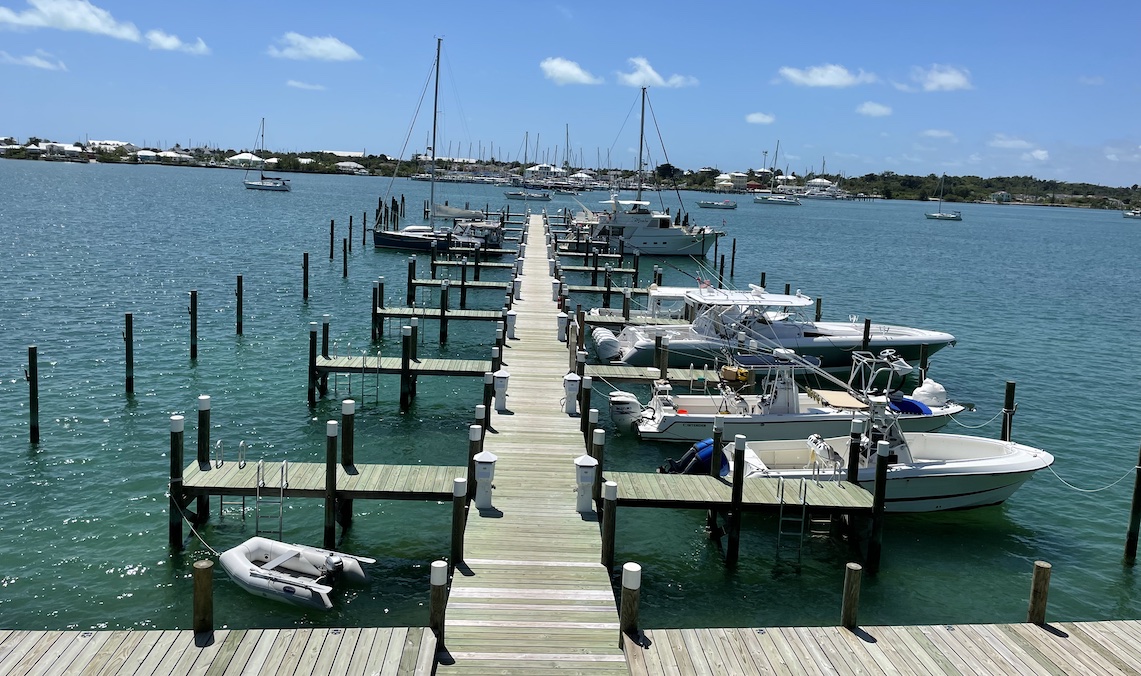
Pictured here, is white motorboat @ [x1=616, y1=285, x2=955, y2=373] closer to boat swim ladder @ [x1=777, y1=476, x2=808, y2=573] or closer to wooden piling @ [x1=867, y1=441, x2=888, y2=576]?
boat swim ladder @ [x1=777, y1=476, x2=808, y2=573]

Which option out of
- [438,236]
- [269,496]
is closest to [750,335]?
[269,496]

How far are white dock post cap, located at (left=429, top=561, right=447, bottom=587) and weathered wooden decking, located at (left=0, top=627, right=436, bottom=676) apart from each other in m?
0.71

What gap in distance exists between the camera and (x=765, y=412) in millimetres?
23031

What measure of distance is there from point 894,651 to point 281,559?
974 cm

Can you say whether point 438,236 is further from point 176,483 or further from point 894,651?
point 894,651

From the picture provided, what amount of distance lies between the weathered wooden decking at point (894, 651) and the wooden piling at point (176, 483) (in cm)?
917

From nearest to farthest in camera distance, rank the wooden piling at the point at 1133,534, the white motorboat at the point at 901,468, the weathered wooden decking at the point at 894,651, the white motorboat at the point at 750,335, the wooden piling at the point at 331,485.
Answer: the weathered wooden decking at the point at 894,651, the wooden piling at the point at 331,485, the wooden piling at the point at 1133,534, the white motorboat at the point at 901,468, the white motorboat at the point at 750,335

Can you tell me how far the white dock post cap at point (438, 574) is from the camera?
10.6 meters

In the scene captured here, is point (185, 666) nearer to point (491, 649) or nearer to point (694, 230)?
point (491, 649)

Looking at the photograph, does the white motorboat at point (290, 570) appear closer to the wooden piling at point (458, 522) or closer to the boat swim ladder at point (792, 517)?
the wooden piling at point (458, 522)

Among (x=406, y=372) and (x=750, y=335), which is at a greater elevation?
(x=750, y=335)

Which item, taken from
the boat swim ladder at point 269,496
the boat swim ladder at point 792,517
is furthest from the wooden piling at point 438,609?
the boat swim ladder at point 792,517

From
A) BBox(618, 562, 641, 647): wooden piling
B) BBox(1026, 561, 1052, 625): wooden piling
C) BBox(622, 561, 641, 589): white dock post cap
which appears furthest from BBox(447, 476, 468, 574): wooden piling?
BBox(1026, 561, 1052, 625): wooden piling

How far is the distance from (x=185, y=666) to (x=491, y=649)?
3450 mm
